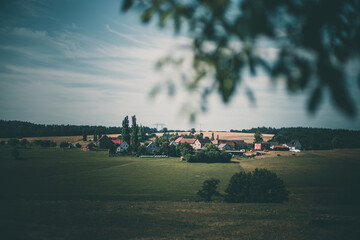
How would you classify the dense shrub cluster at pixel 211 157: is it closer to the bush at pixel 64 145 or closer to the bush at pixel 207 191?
the bush at pixel 207 191

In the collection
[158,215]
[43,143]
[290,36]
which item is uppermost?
[290,36]

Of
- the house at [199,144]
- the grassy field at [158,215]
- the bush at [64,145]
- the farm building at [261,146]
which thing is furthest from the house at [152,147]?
the grassy field at [158,215]

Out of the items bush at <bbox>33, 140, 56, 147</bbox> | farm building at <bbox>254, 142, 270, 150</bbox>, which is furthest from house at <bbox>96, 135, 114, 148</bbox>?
farm building at <bbox>254, 142, 270, 150</bbox>

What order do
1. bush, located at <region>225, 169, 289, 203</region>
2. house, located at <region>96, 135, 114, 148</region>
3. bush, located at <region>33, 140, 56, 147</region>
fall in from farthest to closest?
house, located at <region>96, 135, 114, 148</region> → bush, located at <region>33, 140, 56, 147</region> → bush, located at <region>225, 169, 289, 203</region>

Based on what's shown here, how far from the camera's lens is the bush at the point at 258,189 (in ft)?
111

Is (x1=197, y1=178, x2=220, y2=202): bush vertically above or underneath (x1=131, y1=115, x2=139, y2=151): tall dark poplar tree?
underneath

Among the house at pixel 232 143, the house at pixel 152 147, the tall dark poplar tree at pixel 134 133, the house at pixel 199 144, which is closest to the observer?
the tall dark poplar tree at pixel 134 133

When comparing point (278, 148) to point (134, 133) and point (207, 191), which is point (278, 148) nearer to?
point (134, 133)

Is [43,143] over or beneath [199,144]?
beneath

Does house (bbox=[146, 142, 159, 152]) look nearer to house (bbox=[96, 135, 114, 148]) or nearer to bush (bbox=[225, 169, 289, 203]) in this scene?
house (bbox=[96, 135, 114, 148])

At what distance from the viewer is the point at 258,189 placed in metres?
34.1

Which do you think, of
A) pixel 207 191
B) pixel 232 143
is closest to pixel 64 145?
pixel 232 143

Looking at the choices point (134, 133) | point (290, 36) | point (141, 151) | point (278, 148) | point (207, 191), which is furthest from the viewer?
point (278, 148)

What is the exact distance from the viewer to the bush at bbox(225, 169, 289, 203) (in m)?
33.8
